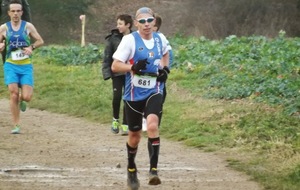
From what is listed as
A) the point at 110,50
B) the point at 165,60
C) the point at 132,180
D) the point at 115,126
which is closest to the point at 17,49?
the point at 110,50

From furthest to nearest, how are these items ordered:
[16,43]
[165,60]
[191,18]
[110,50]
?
1. [191,18]
2. [110,50]
3. [16,43]
4. [165,60]

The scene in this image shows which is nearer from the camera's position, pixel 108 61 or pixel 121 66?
pixel 121 66

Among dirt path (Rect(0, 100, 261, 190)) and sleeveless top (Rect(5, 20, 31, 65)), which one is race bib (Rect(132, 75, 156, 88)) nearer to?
dirt path (Rect(0, 100, 261, 190))

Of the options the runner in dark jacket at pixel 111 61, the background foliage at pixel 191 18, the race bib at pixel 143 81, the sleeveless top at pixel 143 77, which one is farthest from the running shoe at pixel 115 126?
the background foliage at pixel 191 18

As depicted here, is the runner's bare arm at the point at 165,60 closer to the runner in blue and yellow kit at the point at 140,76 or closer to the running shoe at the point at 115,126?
the runner in blue and yellow kit at the point at 140,76

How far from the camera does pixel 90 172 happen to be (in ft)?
35.4

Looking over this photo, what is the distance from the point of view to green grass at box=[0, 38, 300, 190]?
1155 centimetres

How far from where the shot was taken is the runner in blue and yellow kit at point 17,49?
44.6 ft

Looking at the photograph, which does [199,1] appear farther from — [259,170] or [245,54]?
[259,170]

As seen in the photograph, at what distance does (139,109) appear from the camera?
996cm

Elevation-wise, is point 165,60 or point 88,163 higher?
point 165,60

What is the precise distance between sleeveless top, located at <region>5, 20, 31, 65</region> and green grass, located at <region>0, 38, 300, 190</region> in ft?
8.53

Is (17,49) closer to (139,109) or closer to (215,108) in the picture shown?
(215,108)

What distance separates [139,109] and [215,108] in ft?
18.3
